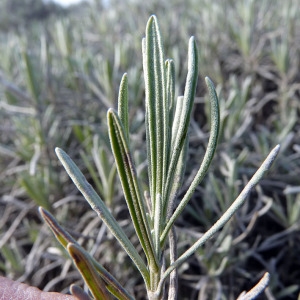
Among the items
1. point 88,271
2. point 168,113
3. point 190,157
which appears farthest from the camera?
point 190,157

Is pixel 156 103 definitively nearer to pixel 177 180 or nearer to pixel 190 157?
pixel 177 180

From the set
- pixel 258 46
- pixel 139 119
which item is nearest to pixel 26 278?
pixel 139 119

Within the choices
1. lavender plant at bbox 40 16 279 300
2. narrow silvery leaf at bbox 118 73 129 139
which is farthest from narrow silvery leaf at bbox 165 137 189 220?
narrow silvery leaf at bbox 118 73 129 139

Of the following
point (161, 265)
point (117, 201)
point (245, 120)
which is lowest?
point (117, 201)

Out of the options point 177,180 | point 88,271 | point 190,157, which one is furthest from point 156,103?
point 190,157

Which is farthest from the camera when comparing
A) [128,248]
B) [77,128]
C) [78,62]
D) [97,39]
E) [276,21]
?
[97,39]

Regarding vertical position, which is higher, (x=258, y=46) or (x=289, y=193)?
(x=258, y=46)

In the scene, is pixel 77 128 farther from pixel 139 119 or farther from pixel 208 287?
pixel 208 287
